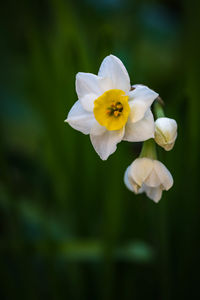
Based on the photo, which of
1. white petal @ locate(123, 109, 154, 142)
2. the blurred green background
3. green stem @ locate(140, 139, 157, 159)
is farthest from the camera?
the blurred green background

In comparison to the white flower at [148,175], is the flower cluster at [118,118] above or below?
above

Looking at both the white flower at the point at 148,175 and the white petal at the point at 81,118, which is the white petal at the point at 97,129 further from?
the white flower at the point at 148,175

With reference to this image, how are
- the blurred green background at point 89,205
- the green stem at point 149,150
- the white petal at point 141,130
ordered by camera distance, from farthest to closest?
the blurred green background at point 89,205 < the green stem at point 149,150 < the white petal at point 141,130

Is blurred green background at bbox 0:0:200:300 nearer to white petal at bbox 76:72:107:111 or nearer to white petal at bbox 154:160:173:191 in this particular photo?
white petal at bbox 154:160:173:191

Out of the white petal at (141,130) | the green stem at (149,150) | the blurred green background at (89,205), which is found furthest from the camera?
the blurred green background at (89,205)

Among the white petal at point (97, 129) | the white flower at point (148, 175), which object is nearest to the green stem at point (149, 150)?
the white flower at point (148, 175)

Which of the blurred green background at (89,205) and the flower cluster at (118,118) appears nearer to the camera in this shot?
the flower cluster at (118,118)

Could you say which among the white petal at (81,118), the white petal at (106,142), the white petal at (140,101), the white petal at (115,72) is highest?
the white petal at (115,72)

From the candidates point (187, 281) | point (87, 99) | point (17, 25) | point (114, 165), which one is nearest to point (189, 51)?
point (114, 165)

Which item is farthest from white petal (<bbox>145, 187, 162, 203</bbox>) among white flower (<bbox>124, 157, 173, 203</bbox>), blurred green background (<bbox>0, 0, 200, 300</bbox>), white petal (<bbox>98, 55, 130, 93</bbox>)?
white petal (<bbox>98, 55, 130, 93</bbox>)
